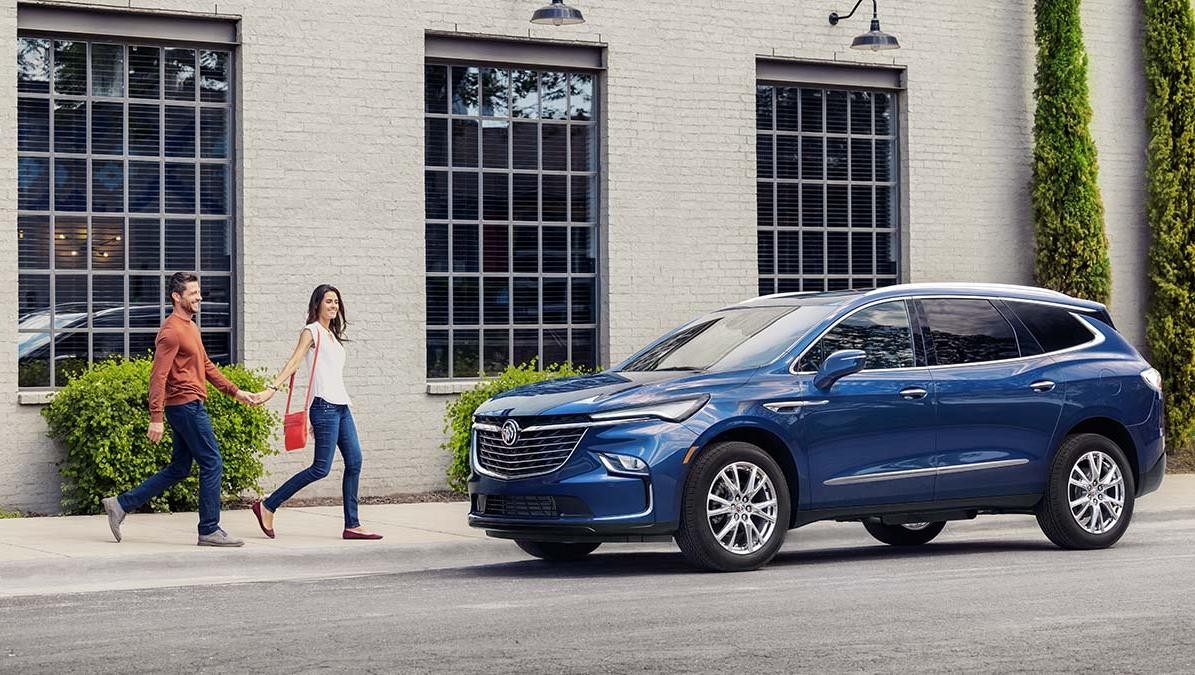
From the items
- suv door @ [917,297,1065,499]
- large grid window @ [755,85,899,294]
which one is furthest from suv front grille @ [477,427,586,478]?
large grid window @ [755,85,899,294]

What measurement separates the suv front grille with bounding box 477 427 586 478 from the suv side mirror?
161cm

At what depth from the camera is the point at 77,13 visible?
1522 cm

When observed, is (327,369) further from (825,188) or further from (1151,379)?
(825,188)

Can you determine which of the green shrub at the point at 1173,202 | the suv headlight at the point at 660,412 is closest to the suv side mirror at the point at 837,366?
the suv headlight at the point at 660,412

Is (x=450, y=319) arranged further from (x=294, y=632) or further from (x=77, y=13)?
(x=294, y=632)

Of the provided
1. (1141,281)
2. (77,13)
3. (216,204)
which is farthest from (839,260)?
(77,13)

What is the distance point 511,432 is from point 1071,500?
13.2ft

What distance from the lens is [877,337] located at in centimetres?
1192

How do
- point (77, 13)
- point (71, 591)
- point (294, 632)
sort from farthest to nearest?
point (77, 13) → point (71, 591) → point (294, 632)

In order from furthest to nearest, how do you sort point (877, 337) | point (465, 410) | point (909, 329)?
point (465, 410), point (909, 329), point (877, 337)

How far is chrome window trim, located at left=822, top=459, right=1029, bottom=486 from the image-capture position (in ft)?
37.5

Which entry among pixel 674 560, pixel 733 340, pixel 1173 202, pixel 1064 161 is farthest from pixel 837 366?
pixel 1173 202

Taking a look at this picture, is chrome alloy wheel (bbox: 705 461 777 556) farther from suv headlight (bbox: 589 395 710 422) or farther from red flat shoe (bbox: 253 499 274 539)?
red flat shoe (bbox: 253 499 274 539)

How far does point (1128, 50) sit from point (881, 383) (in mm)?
10567
